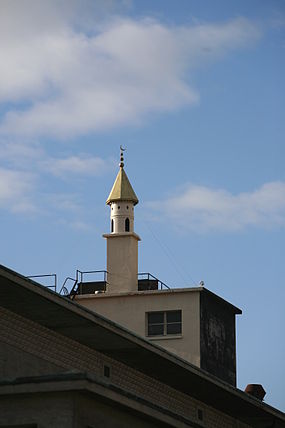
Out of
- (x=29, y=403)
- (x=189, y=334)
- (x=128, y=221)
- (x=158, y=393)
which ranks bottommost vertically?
(x=29, y=403)

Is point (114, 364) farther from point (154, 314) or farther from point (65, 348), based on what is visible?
point (154, 314)

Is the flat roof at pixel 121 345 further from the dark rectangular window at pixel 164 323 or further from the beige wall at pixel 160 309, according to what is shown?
the dark rectangular window at pixel 164 323

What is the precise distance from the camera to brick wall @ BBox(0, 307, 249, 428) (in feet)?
125

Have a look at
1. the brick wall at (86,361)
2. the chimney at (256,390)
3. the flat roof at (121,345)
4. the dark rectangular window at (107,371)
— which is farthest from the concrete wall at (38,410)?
the chimney at (256,390)

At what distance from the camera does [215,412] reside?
4944 centimetres

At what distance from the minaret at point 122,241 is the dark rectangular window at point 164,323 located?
5.98 m

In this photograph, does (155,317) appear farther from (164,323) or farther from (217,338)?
(217,338)

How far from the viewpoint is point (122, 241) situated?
76250mm

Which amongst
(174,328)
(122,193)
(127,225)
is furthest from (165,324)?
(122,193)

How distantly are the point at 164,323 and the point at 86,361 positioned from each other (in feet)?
85.1

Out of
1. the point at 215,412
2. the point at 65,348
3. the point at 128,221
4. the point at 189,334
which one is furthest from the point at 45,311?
the point at 128,221

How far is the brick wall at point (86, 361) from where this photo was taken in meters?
38.0

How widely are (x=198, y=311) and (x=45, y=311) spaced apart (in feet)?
94.4

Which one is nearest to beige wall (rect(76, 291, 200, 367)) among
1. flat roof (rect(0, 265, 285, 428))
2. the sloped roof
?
the sloped roof
